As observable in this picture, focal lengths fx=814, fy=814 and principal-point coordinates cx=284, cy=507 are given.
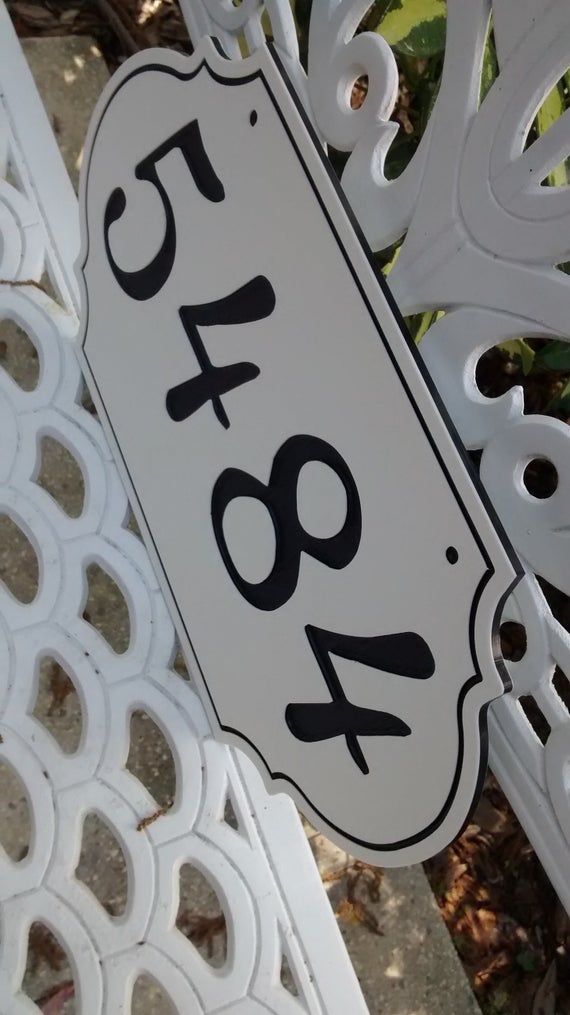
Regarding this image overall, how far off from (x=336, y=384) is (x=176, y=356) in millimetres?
165

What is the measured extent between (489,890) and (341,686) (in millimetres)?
813

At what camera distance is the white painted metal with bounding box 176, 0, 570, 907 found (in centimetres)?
47

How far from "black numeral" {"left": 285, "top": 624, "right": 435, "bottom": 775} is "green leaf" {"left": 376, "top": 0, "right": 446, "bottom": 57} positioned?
527 mm

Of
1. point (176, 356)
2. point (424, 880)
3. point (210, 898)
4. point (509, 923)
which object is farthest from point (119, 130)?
point (509, 923)

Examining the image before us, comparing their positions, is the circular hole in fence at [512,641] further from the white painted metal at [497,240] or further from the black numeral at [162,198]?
the black numeral at [162,198]

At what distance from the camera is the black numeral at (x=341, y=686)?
50 centimetres

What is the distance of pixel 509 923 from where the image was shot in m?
1.16

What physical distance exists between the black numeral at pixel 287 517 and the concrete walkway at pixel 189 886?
518mm

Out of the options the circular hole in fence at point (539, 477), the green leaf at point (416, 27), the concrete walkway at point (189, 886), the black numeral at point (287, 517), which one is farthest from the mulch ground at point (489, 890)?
the black numeral at point (287, 517)

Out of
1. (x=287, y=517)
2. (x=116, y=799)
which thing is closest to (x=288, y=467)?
(x=287, y=517)

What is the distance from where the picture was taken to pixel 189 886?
102 centimetres

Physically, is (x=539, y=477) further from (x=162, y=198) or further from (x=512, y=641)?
(x=162, y=198)

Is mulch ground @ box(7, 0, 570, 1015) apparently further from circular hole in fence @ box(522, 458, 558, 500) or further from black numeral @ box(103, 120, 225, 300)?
black numeral @ box(103, 120, 225, 300)

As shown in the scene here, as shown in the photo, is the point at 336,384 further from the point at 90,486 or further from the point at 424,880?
the point at 424,880
